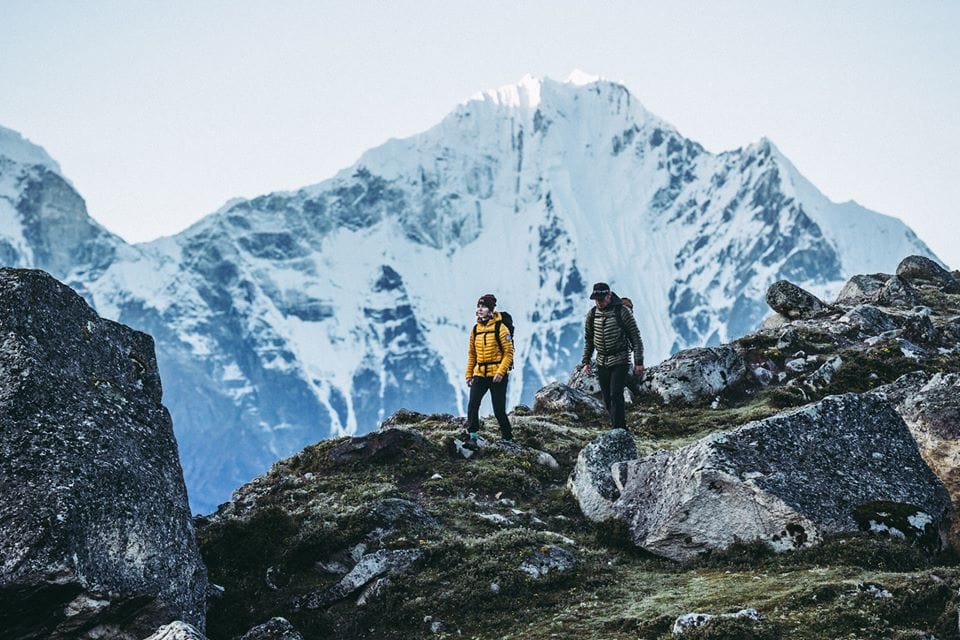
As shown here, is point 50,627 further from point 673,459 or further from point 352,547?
point 673,459

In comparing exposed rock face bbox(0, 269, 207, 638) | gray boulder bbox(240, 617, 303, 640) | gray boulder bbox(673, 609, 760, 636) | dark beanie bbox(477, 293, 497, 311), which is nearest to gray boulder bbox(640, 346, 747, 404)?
dark beanie bbox(477, 293, 497, 311)

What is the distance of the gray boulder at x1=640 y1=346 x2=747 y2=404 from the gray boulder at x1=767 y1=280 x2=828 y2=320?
8.93 metres

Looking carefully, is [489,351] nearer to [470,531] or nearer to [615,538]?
[470,531]

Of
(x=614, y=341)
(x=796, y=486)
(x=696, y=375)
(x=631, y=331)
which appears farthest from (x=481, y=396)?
(x=696, y=375)

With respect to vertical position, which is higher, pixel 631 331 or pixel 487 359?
pixel 487 359

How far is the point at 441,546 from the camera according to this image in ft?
53.4

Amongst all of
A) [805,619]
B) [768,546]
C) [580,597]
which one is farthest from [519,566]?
[805,619]

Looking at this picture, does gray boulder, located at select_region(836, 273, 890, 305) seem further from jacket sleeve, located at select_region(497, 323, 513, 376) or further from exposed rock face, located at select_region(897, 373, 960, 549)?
exposed rock face, located at select_region(897, 373, 960, 549)

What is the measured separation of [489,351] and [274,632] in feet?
36.3

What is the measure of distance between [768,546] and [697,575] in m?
1.25

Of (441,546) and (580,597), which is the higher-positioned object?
(441,546)

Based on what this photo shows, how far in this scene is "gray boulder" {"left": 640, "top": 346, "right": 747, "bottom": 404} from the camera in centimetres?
3136

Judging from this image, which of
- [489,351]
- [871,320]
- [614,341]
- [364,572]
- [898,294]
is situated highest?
[898,294]

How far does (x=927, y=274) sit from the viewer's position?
4894cm
